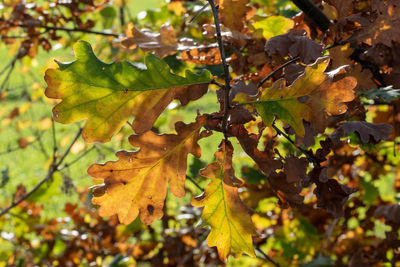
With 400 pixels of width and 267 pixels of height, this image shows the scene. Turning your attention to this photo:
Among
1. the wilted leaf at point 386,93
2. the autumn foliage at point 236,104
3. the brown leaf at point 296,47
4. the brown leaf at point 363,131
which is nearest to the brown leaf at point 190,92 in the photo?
the autumn foliage at point 236,104

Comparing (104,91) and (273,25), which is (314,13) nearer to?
(273,25)

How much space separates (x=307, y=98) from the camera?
3.05 ft

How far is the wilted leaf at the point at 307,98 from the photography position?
0.92 m

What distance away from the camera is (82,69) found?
92cm

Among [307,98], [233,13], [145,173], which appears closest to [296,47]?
[307,98]

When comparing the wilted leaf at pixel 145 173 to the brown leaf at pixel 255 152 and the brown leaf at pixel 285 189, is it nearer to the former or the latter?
the brown leaf at pixel 255 152

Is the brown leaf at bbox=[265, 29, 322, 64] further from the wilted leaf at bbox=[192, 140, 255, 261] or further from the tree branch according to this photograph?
the wilted leaf at bbox=[192, 140, 255, 261]

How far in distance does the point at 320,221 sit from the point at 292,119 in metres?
1.44

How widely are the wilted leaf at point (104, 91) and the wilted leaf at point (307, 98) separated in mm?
178

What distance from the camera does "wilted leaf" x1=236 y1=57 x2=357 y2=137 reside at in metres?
0.92

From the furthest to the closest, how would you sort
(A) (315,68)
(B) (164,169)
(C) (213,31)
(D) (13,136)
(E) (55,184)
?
1. (D) (13,136)
2. (E) (55,184)
3. (C) (213,31)
4. (B) (164,169)
5. (A) (315,68)

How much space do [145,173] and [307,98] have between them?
0.35 m

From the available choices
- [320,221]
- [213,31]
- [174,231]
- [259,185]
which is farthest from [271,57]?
[174,231]

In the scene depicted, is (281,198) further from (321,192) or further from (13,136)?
(13,136)
